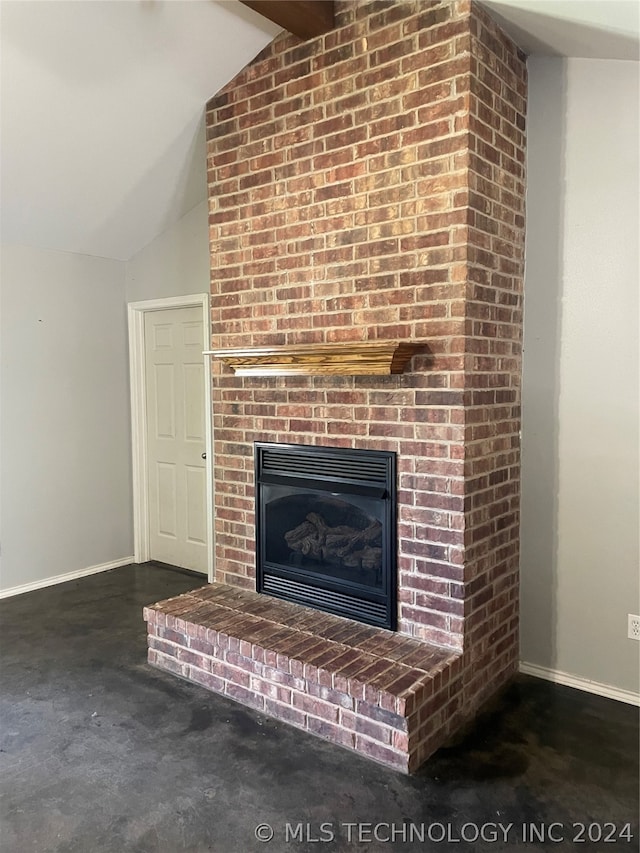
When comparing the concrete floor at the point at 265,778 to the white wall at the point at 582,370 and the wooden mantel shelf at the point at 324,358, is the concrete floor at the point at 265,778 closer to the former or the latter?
the white wall at the point at 582,370

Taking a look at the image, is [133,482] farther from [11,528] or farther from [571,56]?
[571,56]

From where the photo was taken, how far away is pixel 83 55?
272 centimetres

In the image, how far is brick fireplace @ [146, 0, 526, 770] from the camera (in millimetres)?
2410

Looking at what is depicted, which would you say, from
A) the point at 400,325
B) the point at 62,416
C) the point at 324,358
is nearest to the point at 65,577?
the point at 62,416

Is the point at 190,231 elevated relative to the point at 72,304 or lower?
elevated

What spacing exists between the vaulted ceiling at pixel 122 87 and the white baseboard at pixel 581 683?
2567 mm

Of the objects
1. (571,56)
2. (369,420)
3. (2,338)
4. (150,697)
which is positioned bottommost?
(150,697)

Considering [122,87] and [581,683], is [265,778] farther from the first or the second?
[122,87]

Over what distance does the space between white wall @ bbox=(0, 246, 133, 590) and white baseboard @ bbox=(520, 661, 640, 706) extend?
9.87 feet

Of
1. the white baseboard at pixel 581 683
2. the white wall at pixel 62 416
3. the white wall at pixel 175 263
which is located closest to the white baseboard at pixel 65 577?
the white wall at pixel 62 416

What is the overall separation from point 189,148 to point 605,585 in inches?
121

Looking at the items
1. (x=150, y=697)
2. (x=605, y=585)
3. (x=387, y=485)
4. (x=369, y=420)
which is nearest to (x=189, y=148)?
(x=369, y=420)

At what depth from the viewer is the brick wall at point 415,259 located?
2447 mm

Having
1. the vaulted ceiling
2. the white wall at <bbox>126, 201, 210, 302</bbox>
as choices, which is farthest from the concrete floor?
the vaulted ceiling
